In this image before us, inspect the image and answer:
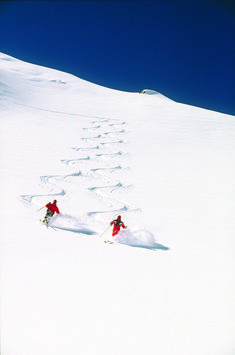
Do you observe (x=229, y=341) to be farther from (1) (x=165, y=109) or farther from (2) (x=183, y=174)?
(1) (x=165, y=109)

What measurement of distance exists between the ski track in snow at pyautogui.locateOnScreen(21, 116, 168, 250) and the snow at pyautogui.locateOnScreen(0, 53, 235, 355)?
32mm

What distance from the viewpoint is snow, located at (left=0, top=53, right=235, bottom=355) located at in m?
2.65

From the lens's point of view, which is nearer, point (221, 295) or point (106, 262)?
point (221, 295)

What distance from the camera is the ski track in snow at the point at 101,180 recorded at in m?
4.66

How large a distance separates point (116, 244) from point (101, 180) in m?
2.92

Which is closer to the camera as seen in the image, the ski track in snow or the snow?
the snow

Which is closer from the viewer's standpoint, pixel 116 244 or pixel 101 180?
pixel 116 244

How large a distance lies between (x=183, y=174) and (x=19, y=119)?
789cm

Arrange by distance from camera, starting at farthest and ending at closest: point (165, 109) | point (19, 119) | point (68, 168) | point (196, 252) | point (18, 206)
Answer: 1. point (165, 109)
2. point (19, 119)
3. point (68, 168)
4. point (18, 206)
5. point (196, 252)

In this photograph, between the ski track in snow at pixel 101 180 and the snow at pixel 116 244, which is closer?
the snow at pixel 116 244

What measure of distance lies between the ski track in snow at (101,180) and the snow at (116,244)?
0.11 ft

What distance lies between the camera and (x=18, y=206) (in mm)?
5090

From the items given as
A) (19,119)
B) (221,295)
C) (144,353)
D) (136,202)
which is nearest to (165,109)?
Result: (19,119)

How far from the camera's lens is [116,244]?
4301 mm
